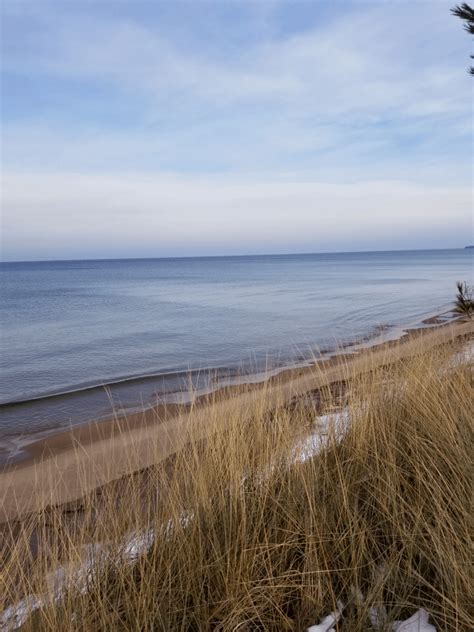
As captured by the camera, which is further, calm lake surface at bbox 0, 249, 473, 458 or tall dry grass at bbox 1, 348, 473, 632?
calm lake surface at bbox 0, 249, 473, 458

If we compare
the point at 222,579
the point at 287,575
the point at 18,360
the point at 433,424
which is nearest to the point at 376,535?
the point at 287,575

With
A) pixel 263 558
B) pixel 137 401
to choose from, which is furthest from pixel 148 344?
pixel 263 558

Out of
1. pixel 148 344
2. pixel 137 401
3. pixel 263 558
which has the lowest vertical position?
pixel 137 401

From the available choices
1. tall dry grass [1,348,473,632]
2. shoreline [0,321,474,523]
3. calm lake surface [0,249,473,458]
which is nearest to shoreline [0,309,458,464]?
calm lake surface [0,249,473,458]

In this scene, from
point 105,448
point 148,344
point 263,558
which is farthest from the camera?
point 148,344

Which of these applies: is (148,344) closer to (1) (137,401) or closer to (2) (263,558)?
(1) (137,401)

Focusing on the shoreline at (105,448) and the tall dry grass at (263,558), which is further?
the shoreline at (105,448)

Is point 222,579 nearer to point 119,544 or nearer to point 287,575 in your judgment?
point 287,575

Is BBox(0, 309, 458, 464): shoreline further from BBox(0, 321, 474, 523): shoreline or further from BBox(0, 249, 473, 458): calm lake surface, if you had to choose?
BBox(0, 321, 474, 523): shoreline

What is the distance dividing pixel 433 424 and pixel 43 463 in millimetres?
4336

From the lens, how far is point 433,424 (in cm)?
365

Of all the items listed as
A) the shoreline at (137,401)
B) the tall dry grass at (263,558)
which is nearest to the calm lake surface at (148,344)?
the shoreline at (137,401)

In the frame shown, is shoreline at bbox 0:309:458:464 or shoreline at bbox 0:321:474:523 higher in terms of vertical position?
shoreline at bbox 0:321:474:523

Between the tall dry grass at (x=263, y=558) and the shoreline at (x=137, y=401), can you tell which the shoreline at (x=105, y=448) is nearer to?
the shoreline at (x=137, y=401)
